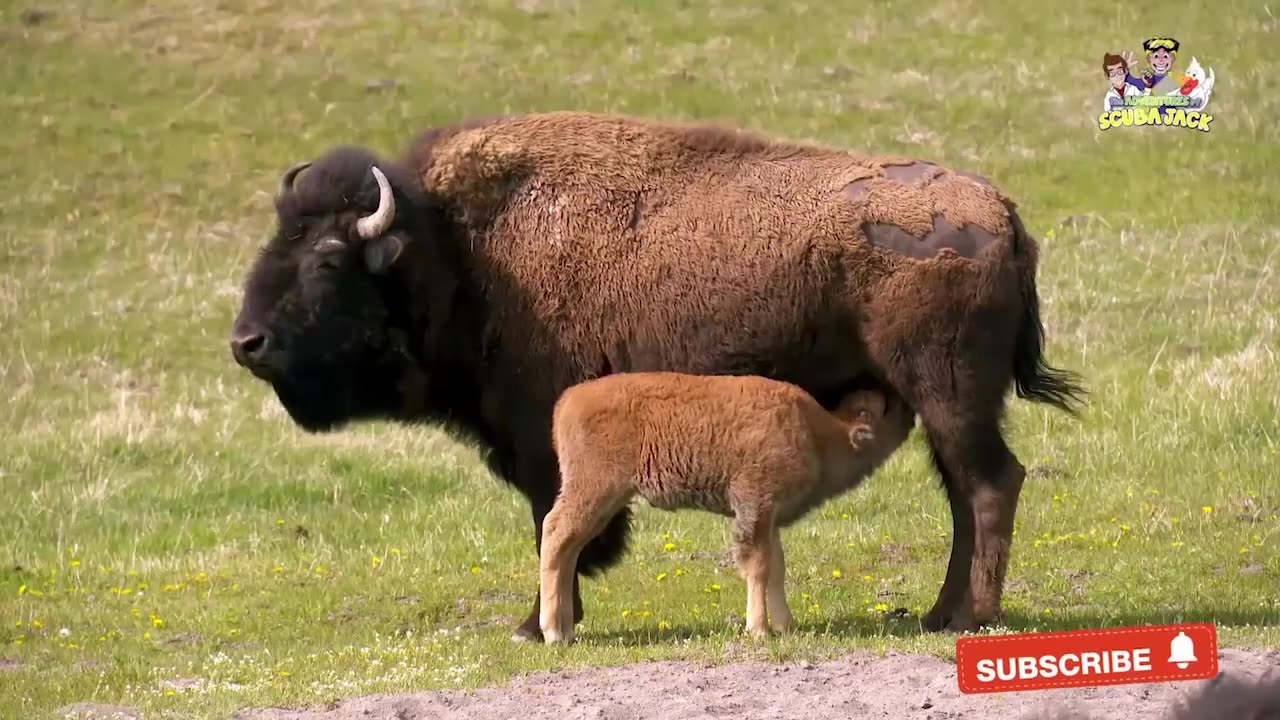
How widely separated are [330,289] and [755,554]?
8.39 ft

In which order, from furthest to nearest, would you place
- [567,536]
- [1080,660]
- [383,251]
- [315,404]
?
[315,404]
[383,251]
[567,536]
[1080,660]

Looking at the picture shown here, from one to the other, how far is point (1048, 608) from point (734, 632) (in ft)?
6.63

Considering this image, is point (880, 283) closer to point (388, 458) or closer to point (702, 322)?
point (702, 322)

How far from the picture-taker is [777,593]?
8.82 m

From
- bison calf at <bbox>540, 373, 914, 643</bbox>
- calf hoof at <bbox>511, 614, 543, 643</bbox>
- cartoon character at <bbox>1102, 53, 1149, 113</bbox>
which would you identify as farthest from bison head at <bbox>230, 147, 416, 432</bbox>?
cartoon character at <bbox>1102, 53, 1149, 113</bbox>

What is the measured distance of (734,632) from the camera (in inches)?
356

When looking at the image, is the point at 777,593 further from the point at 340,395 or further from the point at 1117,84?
the point at 1117,84

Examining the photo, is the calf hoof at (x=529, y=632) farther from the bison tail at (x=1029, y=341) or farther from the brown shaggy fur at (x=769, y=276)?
the bison tail at (x=1029, y=341)

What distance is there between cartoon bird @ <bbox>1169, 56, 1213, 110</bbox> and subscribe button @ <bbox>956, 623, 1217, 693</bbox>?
706 inches

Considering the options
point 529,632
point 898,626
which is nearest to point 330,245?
point 529,632

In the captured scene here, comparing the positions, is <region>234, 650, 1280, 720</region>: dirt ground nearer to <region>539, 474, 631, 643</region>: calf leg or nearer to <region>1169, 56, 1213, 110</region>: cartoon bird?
<region>539, 474, 631, 643</region>: calf leg

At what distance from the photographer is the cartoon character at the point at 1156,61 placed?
25094mm

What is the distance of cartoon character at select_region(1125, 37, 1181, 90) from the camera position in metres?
25.1

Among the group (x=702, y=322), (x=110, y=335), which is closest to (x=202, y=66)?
(x=110, y=335)
